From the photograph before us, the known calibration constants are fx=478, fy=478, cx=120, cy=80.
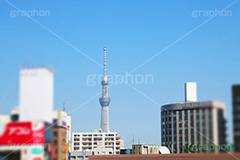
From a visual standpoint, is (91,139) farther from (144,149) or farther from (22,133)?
(22,133)

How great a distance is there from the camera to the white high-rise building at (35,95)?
62.6 feet

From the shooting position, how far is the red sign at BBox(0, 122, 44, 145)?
19172mm

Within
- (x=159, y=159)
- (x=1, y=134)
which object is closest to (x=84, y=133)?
(x=159, y=159)

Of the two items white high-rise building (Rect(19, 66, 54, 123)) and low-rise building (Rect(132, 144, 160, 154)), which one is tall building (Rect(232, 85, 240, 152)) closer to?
white high-rise building (Rect(19, 66, 54, 123))

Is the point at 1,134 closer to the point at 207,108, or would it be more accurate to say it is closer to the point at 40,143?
the point at 40,143

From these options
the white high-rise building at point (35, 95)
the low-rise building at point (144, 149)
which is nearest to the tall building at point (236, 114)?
the white high-rise building at point (35, 95)

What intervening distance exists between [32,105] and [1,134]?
1.85 meters

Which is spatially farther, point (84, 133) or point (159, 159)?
point (84, 133)

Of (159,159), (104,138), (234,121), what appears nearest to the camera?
(234,121)

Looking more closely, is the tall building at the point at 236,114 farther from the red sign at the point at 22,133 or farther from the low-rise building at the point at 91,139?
the low-rise building at the point at 91,139

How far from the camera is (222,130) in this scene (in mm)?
17281

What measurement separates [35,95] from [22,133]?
1662mm

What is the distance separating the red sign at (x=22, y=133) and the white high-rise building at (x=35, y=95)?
0.30m

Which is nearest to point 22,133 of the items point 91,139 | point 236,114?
point 236,114
